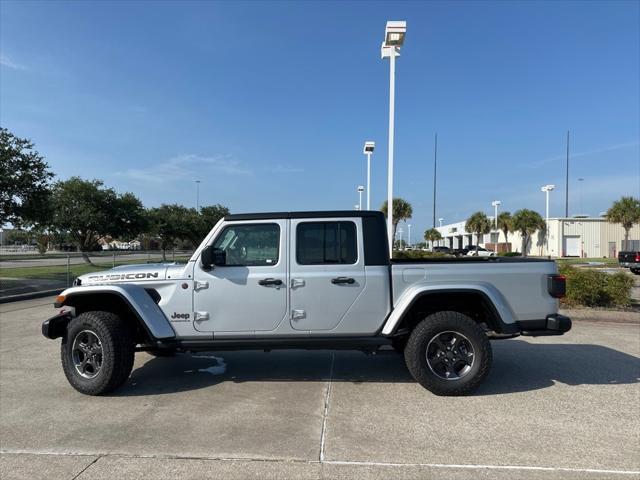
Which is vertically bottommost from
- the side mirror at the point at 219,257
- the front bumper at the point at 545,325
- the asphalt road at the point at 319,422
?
the asphalt road at the point at 319,422

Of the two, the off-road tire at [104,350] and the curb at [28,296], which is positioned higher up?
the off-road tire at [104,350]

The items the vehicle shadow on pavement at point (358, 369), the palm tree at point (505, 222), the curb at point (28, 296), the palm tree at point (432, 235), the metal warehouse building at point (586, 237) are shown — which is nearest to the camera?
the vehicle shadow on pavement at point (358, 369)

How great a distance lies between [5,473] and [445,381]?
12.4 ft

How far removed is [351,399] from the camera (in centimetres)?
448

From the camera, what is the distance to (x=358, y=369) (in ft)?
18.3

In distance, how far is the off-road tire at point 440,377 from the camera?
176 inches

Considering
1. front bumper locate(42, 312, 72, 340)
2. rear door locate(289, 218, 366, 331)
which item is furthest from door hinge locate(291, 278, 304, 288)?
front bumper locate(42, 312, 72, 340)

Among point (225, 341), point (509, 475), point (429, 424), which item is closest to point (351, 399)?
point (429, 424)

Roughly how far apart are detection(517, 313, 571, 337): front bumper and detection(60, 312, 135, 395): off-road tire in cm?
418

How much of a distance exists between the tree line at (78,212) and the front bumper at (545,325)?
51.3 feet

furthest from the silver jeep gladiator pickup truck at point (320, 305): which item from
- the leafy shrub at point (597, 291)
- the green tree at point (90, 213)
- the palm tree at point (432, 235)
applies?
the palm tree at point (432, 235)

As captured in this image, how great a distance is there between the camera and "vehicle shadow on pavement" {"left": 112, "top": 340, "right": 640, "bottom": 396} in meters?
5.04

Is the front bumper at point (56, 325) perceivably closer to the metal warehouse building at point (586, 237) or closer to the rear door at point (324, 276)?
the rear door at point (324, 276)

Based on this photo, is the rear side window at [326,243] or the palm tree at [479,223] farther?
the palm tree at [479,223]
